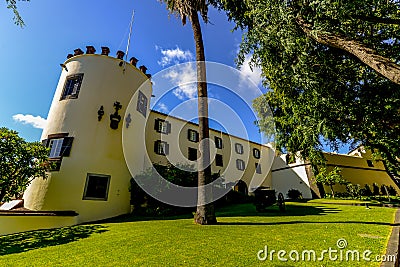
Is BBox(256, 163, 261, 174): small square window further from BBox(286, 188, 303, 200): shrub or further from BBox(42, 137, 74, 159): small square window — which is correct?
BBox(42, 137, 74, 159): small square window

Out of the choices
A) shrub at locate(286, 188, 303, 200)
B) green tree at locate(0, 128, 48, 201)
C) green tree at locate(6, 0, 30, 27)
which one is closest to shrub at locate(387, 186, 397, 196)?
shrub at locate(286, 188, 303, 200)

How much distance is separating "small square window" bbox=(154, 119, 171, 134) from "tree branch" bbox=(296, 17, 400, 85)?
1834 cm

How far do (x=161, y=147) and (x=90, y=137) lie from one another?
33.0 feet

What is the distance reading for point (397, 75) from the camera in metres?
4.95

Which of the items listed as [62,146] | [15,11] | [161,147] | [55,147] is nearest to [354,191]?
[161,147]

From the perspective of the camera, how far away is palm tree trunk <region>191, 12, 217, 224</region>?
892 cm

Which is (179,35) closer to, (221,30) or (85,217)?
(221,30)

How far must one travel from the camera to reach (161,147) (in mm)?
23297

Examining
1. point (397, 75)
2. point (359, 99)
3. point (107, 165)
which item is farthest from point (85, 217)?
point (359, 99)
